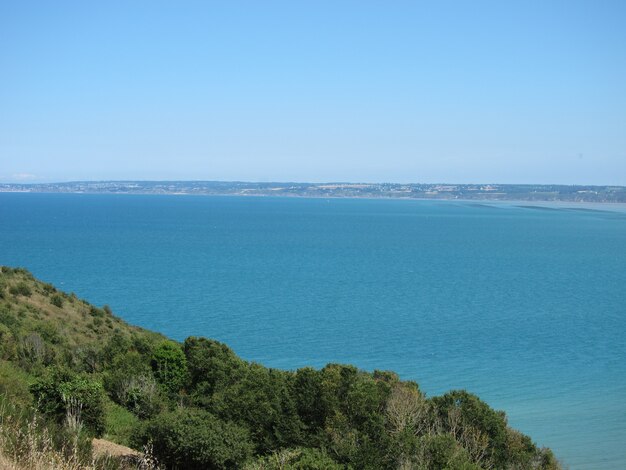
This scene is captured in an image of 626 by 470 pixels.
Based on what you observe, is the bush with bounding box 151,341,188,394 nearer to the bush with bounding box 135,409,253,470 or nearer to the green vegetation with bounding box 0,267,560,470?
the green vegetation with bounding box 0,267,560,470

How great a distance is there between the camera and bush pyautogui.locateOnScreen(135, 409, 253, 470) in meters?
11.5

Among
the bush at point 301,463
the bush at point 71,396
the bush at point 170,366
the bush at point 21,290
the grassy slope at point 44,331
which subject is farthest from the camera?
the bush at point 21,290

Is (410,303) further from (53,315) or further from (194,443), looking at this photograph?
Result: (194,443)

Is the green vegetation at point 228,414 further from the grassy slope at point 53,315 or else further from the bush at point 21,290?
the bush at point 21,290

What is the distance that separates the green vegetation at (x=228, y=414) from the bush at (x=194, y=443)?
2 cm

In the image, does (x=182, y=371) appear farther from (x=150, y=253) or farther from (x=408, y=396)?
(x=150, y=253)

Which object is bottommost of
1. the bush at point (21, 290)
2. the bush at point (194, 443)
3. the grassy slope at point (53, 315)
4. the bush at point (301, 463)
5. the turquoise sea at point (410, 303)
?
the turquoise sea at point (410, 303)

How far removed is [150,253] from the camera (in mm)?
81812

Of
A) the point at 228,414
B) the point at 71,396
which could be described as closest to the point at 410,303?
the point at 228,414

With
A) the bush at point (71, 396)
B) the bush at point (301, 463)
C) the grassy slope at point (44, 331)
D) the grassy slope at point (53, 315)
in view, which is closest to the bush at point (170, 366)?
the grassy slope at point (44, 331)

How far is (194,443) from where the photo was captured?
448 inches

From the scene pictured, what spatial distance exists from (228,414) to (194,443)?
3646 mm

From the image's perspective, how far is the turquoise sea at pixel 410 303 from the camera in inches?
1119

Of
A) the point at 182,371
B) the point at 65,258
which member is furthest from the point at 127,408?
the point at 65,258
